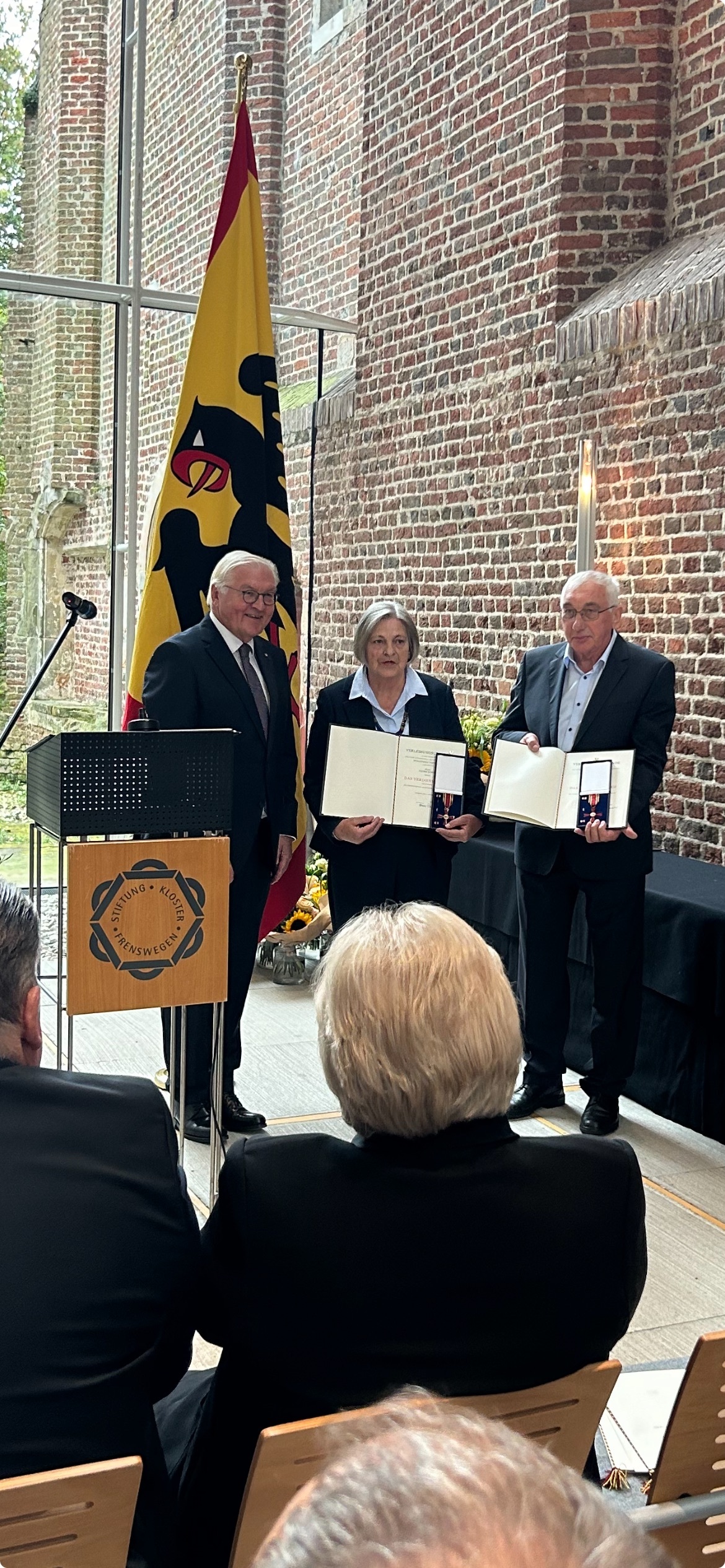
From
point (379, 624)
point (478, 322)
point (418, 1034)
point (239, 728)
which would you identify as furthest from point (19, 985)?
point (478, 322)

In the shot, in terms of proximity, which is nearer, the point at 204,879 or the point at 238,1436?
the point at 238,1436

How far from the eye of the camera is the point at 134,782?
288cm

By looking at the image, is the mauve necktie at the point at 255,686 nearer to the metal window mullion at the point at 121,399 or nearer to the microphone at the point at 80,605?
the microphone at the point at 80,605

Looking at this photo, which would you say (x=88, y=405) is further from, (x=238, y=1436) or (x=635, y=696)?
(x=238, y=1436)

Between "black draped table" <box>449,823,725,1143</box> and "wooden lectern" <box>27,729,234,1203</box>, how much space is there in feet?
5.48

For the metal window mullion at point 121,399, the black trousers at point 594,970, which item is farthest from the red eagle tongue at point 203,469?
the black trousers at point 594,970

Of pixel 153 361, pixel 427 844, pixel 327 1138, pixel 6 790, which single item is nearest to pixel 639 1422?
A: pixel 327 1138

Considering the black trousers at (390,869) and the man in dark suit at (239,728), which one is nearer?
the man in dark suit at (239,728)

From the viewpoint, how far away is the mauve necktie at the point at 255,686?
386 cm

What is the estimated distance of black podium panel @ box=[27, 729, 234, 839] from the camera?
279 cm

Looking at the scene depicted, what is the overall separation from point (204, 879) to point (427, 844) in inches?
47.3

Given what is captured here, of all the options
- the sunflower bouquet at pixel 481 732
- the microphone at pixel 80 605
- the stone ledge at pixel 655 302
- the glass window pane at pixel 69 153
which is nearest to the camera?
the microphone at pixel 80 605

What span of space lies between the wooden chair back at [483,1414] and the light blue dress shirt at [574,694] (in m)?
2.72

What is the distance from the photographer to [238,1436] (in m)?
1.50
